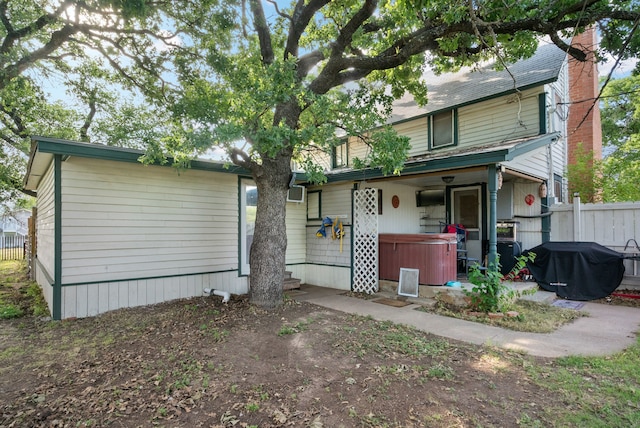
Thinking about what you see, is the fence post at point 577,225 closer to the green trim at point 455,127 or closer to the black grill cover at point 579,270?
the black grill cover at point 579,270

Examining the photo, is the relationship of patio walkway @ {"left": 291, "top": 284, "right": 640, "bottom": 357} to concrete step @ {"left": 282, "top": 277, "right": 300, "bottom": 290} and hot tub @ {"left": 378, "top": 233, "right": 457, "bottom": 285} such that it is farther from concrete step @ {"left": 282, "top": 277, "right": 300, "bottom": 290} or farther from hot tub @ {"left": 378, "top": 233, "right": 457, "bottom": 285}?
concrete step @ {"left": 282, "top": 277, "right": 300, "bottom": 290}

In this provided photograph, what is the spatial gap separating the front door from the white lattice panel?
312 centimetres

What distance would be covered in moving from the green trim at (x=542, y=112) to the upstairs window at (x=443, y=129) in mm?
2037

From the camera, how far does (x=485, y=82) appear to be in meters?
9.23

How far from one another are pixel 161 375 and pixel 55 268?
3.32 metres

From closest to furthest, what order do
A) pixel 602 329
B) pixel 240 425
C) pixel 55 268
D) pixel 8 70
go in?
pixel 240 425, pixel 602 329, pixel 55 268, pixel 8 70

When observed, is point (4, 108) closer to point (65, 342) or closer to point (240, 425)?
point (65, 342)

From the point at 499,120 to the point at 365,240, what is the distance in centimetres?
476

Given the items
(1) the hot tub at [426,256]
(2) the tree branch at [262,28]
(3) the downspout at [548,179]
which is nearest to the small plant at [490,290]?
A: (1) the hot tub at [426,256]

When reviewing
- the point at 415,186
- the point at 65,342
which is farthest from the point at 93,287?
the point at 415,186

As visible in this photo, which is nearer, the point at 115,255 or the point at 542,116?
the point at 115,255

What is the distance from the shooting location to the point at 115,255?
231 inches

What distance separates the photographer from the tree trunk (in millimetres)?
5629

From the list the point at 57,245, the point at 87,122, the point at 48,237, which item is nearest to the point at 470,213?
the point at 57,245
